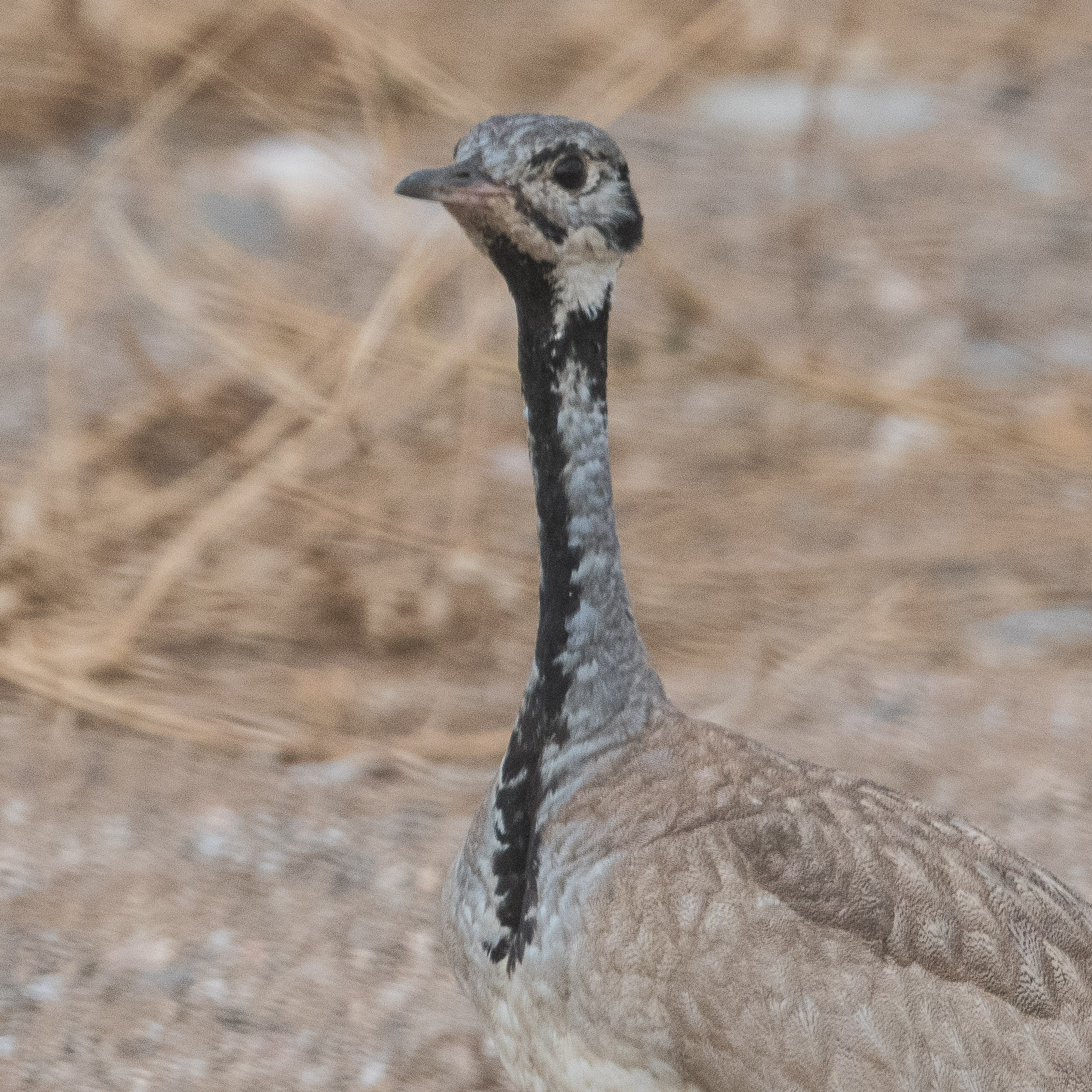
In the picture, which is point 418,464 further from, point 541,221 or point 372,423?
point 541,221

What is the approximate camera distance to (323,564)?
477 centimetres

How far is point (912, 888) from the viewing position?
7.07ft

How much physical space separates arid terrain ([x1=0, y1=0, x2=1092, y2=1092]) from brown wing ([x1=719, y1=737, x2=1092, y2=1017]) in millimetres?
989

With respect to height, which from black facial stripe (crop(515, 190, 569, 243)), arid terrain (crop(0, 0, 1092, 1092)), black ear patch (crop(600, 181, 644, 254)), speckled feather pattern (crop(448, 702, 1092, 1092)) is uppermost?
arid terrain (crop(0, 0, 1092, 1092))

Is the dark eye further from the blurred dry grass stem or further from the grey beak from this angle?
the blurred dry grass stem

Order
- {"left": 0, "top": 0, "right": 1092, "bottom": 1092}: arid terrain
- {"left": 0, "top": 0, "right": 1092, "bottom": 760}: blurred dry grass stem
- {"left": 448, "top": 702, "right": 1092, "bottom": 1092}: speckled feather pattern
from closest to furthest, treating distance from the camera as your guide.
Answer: {"left": 448, "top": 702, "right": 1092, "bottom": 1092}: speckled feather pattern
{"left": 0, "top": 0, "right": 1092, "bottom": 1092}: arid terrain
{"left": 0, "top": 0, "right": 1092, "bottom": 760}: blurred dry grass stem

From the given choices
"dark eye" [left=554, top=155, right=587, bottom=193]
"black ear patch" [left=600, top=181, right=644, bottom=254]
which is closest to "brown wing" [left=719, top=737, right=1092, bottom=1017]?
"black ear patch" [left=600, top=181, right=644, bottom=254]

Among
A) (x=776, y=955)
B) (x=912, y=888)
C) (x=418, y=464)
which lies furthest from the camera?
(x=418, y=464)

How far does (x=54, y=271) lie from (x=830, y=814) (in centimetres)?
480

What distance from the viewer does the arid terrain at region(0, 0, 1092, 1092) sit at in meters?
3.47

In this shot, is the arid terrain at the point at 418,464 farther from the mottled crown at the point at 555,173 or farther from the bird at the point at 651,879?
the mottled crown at the point at 555,173

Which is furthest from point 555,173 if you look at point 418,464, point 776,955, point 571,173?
point 418,464

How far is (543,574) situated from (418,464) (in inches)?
109

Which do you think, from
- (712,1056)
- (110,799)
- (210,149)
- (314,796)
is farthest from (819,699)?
(210,149)
